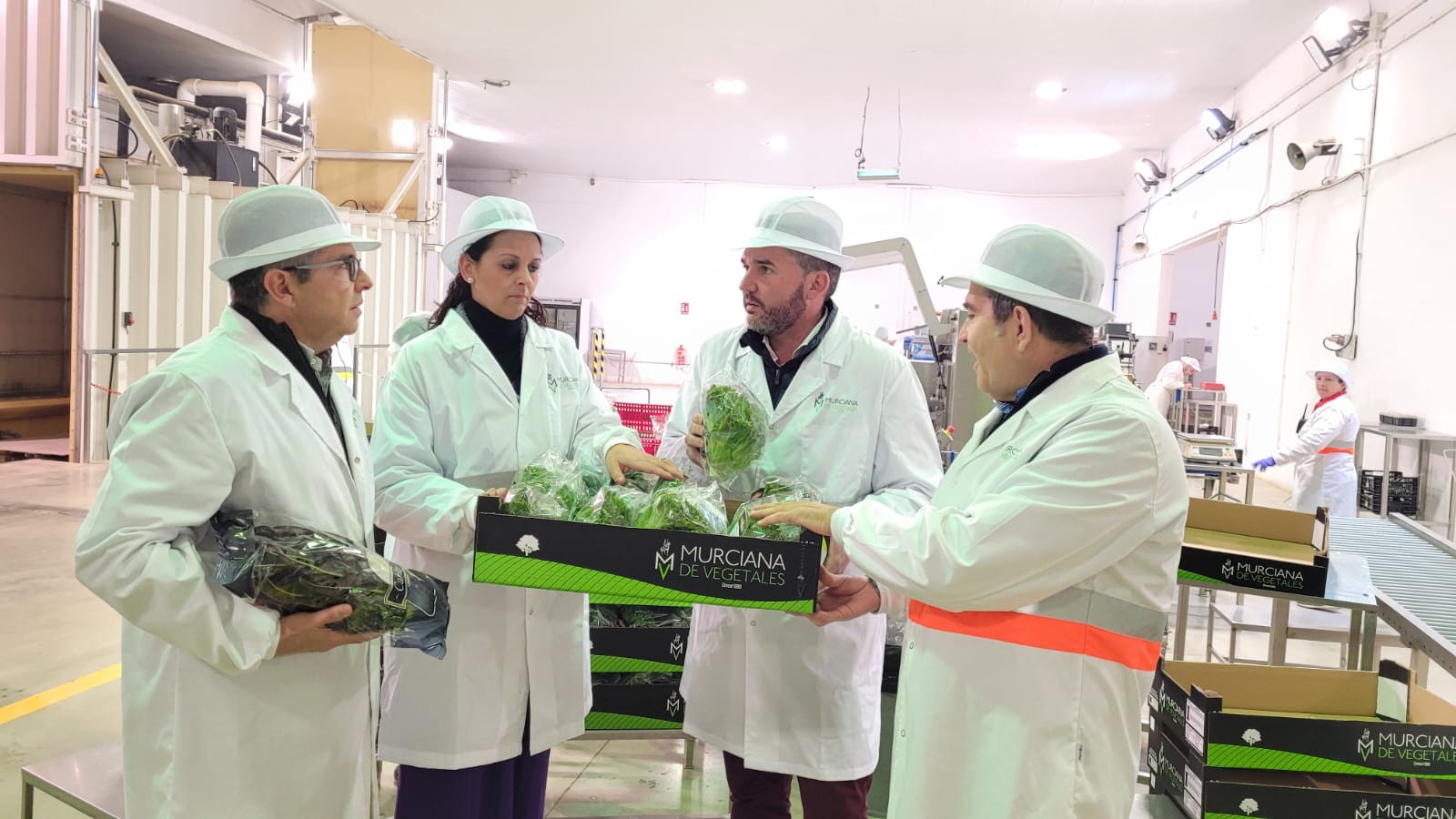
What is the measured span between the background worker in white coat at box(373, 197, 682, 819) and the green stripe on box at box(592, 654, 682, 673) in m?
0.89

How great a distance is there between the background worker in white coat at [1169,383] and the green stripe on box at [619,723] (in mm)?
6754

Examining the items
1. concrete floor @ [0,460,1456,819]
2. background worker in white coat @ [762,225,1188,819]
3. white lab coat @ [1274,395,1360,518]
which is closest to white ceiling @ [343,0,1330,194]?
white lab coat @ [1274,395,1360,518]

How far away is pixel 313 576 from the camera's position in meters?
1.55

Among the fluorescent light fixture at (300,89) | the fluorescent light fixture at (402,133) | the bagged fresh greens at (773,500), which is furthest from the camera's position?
the fluorescent light fixture at (402,133)

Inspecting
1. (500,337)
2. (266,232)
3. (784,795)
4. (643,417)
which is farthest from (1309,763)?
(643,417)

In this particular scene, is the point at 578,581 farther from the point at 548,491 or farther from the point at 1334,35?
the point at 1334,35

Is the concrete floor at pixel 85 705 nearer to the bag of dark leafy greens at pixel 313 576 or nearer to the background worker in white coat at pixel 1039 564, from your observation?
the background worker in white coat at pixel 1039 564

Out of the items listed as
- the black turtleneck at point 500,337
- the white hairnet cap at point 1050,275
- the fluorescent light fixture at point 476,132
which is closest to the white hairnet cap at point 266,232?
the black turtleneck at point 500,337

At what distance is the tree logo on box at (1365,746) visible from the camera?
80.3 inches

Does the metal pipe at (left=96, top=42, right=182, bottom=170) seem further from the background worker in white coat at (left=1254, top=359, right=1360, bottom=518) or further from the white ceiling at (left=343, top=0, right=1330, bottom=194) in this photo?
the background worker in white coat at (left=1254, top=359, right=1360, bottom=518)

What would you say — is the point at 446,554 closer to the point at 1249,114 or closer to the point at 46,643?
the point at 46,643

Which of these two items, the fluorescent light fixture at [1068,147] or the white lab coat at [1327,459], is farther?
the fluorescent light fixture at [1068,147]

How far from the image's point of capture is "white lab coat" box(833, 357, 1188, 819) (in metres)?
1.56

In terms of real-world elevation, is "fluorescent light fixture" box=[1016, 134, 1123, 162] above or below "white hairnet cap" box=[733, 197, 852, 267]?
above
